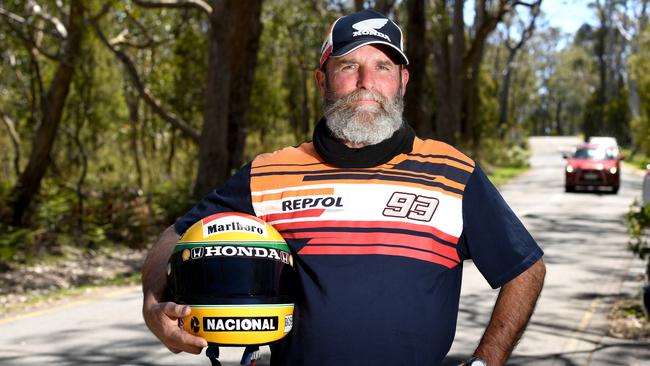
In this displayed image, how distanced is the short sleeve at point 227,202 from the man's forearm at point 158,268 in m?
0.05

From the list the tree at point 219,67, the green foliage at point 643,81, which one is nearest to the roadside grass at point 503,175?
the green foliage at point 643,81

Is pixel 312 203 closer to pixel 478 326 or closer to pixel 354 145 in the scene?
pixel 354 145

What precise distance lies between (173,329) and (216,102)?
15.0 metres

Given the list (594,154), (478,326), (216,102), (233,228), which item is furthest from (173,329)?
(594,154)

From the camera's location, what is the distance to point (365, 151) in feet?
9.73

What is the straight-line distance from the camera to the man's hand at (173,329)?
8.68 feet

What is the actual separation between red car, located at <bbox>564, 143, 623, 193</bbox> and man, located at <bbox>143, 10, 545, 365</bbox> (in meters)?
27.8

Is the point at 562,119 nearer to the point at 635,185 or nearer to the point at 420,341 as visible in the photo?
the point at 635,185

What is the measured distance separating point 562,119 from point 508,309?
14752 cm

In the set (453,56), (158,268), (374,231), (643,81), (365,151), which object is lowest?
(158,268)

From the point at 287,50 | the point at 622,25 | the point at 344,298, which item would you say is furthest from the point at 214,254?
the point at 622,25

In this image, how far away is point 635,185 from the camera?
34.3m

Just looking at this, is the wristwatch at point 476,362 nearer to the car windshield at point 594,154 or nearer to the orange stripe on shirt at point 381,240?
the orange stripe on shirt at point 381,240

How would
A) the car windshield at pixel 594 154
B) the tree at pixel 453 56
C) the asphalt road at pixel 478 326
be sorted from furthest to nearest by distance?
1. the car windshield at pixel 594 154
2. the tree at pixel 453 56
3. the asphalt road at pixel 478 326
